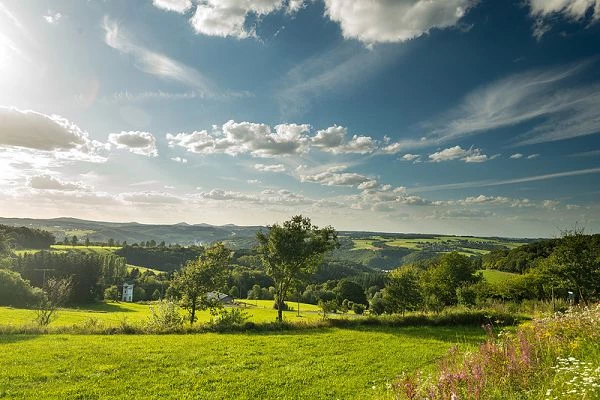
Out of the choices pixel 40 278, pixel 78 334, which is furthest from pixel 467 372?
pixel 40 278

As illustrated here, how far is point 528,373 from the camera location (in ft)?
26.3

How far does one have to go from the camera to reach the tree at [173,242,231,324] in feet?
115

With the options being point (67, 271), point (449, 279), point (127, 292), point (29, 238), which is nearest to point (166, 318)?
point (449, 279)

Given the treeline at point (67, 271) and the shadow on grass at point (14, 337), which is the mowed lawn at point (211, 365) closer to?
the shadow on grass at point (14, 337)

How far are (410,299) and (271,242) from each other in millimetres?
27088

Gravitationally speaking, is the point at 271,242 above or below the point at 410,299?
above

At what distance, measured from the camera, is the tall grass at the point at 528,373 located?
6.75 meters

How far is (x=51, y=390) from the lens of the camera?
1198cm

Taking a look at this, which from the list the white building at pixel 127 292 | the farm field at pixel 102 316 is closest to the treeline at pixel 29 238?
the white building at pixel 127 292

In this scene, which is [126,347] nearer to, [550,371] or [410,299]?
[550,371]

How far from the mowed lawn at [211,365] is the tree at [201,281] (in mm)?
11216

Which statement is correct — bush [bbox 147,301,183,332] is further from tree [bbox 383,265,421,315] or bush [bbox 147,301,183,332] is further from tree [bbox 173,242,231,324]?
tree [bbox 383,265,421,315]

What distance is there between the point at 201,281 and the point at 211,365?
807 inches

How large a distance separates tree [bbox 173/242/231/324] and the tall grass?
1113 inches
